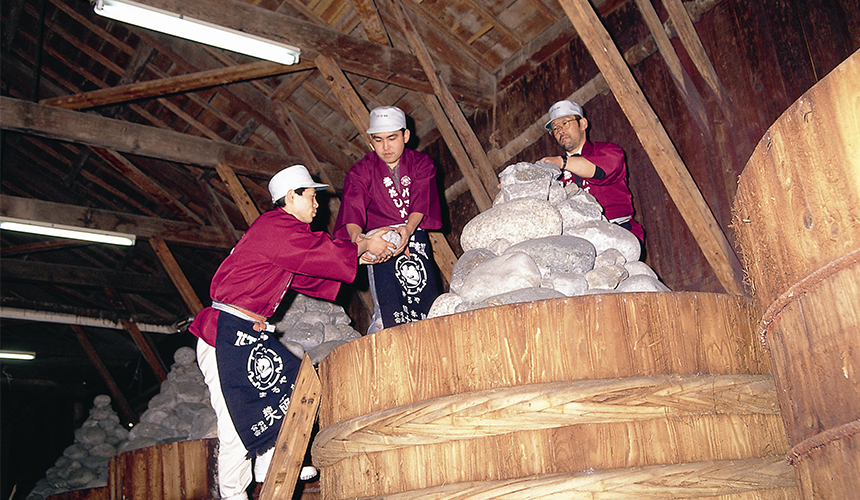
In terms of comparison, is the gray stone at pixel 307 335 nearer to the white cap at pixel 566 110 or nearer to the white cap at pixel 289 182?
the white cap at pixel 289 182

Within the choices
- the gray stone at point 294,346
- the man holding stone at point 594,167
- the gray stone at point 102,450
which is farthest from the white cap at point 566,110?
the gray stone at point 102,450

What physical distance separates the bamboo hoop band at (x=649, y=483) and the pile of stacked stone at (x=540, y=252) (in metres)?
0.69

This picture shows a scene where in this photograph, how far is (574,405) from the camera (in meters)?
1.96

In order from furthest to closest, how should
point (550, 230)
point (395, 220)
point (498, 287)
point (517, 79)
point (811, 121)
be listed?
point (517, 79) < point (395, 220) < point (550, 230) < point (498, 287) < point (811, 121)

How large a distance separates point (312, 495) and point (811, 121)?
3019 millimetres

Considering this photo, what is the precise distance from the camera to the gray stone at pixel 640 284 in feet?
8.83

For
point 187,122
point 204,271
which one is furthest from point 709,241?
point 204,271

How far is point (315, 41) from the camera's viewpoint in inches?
212

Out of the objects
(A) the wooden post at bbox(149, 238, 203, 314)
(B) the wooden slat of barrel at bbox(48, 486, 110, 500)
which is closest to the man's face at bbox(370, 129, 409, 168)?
(A) the wooden post at bbox(149, 238, 203, 314)

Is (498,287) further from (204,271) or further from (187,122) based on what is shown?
(204,271)

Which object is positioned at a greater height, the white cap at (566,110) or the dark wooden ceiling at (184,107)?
the dark wooden ceiling at (184,107)

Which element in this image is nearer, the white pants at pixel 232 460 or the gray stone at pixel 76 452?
the white pants at pixel 232 460

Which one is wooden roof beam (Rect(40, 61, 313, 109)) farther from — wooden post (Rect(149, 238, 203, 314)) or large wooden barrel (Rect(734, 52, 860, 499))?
large wooden barrel (Rect(734, 52, 860, 499))

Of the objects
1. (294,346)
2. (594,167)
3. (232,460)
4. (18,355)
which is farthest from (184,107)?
(18,355)
